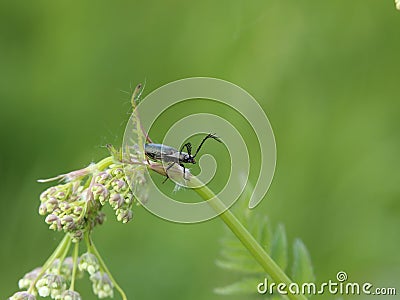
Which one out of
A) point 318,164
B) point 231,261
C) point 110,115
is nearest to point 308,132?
point 318,164

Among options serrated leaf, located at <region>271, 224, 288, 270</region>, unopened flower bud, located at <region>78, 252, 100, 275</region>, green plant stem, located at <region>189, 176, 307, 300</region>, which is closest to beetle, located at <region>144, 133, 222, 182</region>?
green plant stem, located at <region>189, 176, 307, 300</region>

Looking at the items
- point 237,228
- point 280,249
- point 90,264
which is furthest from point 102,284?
point 280,249

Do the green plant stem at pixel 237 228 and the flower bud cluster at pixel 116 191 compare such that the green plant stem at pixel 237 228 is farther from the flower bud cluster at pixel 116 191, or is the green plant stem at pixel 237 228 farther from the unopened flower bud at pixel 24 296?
the unopened flower bud at pixel 24 296

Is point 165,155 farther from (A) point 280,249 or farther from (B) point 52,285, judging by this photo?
(A) point 280,249

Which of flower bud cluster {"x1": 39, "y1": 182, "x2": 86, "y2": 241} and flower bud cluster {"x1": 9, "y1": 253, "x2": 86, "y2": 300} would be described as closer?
flower bud cluster {"x1": 39, "y1": 182, "x2": 86, "y2": 241}

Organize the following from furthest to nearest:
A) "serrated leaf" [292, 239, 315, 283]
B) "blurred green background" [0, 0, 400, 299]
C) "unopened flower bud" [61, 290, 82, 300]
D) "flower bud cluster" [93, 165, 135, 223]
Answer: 1. "blurred green background" [0, 0, 400, 299]
2. "serrated leaf" [292, 239, 315, 283]
3. "unopened flower bud" [61, 290, 82, 300]
4. "flower bud cluster" [93, 165, 135, 223]

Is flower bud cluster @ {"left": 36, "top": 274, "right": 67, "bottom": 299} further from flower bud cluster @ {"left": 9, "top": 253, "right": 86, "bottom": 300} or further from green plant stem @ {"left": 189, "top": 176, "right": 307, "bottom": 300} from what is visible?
green plant stem @ {"left": 189, "top": 176, "right": 307, "bottom": 300}

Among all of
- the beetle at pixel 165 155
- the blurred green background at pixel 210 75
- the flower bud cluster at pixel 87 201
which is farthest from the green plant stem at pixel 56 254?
the blurred green background at pixel 210 75
